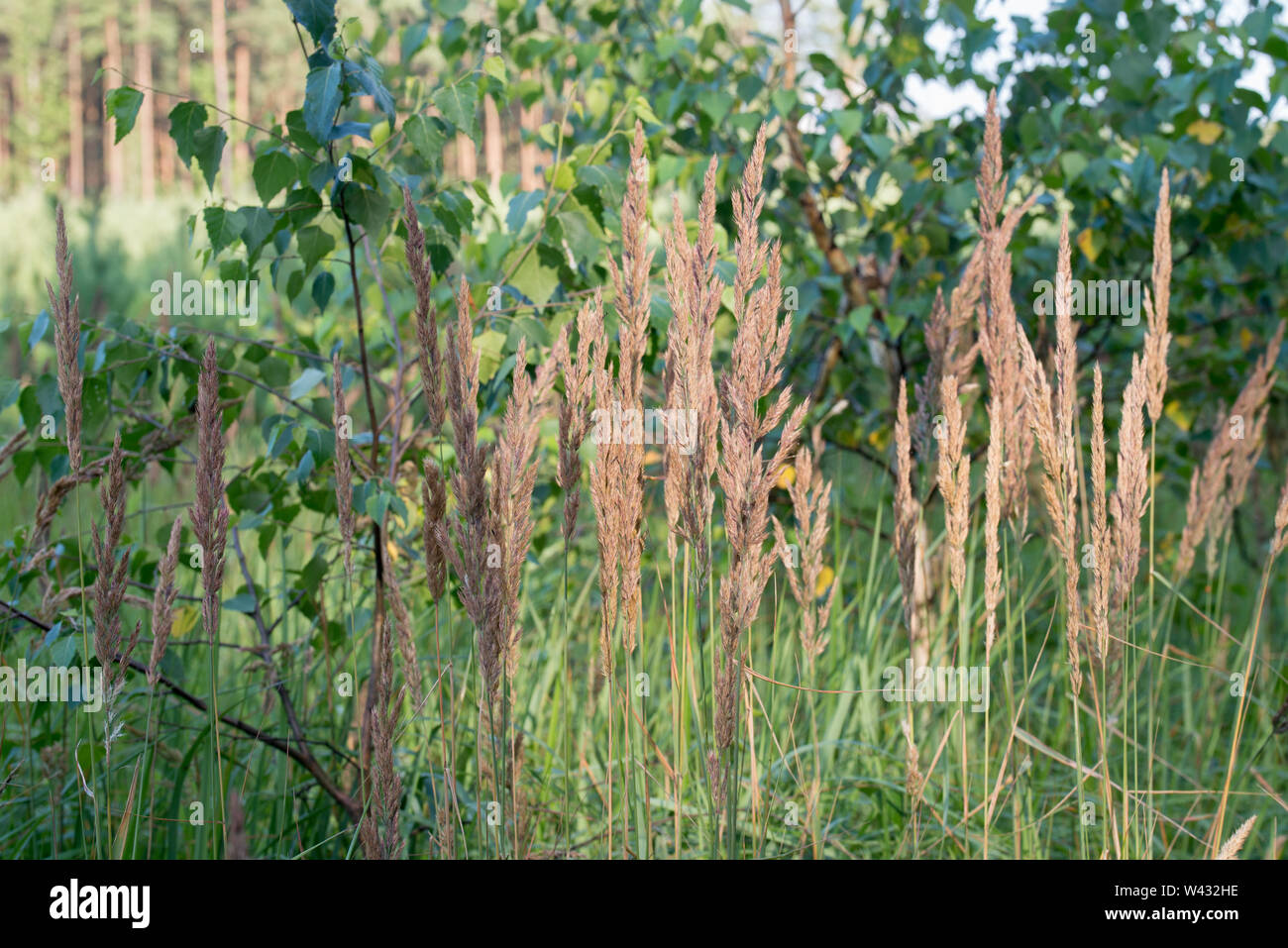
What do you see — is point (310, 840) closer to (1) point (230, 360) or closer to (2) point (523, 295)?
(1) point (230, 360)

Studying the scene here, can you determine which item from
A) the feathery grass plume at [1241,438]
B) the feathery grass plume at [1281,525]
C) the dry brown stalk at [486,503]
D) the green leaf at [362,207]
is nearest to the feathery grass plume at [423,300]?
the dry brown stalk at [486,503]

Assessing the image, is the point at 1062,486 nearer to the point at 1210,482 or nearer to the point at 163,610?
the point at 1210,482

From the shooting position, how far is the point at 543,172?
1.77 m

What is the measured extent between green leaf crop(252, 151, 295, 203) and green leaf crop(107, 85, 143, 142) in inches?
7.3

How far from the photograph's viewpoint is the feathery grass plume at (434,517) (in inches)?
42.9

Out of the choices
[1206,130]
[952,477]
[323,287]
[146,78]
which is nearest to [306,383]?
[323,287]

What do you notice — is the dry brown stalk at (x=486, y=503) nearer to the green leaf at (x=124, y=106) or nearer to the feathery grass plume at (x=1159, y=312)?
the green leaf at (x=124, y=106)

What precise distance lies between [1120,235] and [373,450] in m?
2.07

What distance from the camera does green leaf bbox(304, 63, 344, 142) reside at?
1314 millimetres

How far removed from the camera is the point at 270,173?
1429 millimetres

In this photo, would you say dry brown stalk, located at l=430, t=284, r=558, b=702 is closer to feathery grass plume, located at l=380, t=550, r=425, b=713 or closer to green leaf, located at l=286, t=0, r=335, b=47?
feathery grass plume, located at l=380, t=550, r=425, b=713

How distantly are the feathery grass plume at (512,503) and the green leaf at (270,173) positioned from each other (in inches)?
25.3

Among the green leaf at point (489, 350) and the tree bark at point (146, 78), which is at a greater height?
the tree bark at point (146, 78)

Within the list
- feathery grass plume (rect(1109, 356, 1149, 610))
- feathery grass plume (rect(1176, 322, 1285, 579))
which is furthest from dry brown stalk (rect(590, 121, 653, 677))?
feathery grass plume (rect(1176, 322, 1285, 579))
